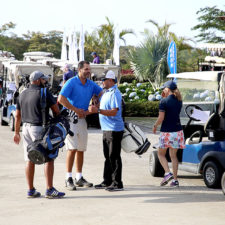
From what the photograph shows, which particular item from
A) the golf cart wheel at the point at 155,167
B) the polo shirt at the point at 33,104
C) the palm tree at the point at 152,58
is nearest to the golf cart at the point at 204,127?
the golf cart wheel at the point at 155,167

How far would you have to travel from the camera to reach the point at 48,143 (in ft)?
24.3

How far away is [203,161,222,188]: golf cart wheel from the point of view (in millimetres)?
8219

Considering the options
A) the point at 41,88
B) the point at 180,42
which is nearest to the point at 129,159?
the point at 41,88

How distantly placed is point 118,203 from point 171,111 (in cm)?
182

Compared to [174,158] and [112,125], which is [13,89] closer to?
[174,158]

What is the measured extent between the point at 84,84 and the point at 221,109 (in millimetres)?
1849

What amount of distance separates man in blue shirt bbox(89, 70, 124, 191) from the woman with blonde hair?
669 millimetres

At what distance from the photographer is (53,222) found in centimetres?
624

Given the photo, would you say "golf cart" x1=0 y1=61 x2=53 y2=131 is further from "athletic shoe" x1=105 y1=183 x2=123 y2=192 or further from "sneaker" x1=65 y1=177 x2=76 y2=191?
"athletic shoe" x1=105 y1=183 x2=123 y2=192

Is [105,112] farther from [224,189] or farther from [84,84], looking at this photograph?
[224,189]

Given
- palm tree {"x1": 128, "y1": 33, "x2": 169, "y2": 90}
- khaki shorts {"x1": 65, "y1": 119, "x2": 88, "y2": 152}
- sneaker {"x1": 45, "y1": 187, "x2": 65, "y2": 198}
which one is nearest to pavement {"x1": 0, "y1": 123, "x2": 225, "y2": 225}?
sneaker {"x1": 45, "y1": 187, "x2": 65, "y2": 198}

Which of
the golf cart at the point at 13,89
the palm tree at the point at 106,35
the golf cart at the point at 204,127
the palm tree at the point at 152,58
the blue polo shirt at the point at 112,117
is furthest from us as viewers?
the palm tree at the point at 106,35

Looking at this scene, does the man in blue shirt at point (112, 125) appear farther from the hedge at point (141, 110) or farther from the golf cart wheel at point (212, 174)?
the hedge at point (141, 110)

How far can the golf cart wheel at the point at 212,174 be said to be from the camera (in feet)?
27.0
